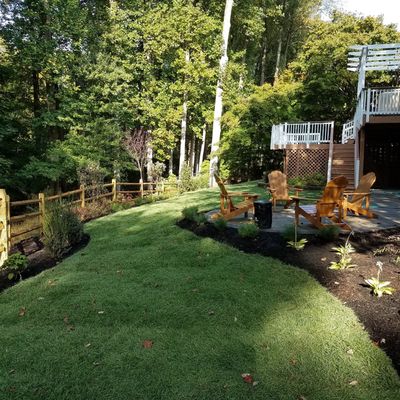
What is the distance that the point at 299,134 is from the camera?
15.2m

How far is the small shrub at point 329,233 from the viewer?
17.9 feet

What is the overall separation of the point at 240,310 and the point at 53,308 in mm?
2027

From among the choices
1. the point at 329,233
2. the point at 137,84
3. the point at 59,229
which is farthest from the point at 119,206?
the point at 137,84

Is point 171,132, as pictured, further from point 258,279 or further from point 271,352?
point 271,352

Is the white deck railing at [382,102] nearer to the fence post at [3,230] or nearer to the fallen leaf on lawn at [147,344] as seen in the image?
the fence post at [3,230]

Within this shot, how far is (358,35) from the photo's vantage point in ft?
65.3

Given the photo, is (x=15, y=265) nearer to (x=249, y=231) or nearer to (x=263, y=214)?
(x=249, y=231)

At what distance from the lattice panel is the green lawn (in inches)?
422

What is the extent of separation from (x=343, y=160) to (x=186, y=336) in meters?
12.3

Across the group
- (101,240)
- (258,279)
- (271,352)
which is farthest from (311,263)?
(101,240)

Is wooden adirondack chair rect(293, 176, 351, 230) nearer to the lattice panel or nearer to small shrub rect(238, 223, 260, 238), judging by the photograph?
small shrub rect(238, 223, 260, 238)

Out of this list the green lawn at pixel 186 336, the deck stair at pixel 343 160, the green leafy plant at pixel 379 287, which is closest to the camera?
the green lawn at pixel 186 336

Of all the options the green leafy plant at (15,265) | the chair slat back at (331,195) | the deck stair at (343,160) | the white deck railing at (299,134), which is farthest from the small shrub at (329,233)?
the white deck railing at (299,134)

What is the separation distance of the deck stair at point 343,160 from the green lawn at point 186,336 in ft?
31.7
